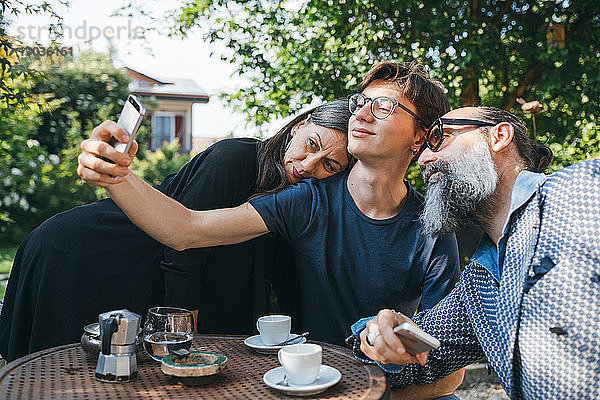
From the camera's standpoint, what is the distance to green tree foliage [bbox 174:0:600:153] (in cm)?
498

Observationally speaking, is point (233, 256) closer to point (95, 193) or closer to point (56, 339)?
point (56, 339)

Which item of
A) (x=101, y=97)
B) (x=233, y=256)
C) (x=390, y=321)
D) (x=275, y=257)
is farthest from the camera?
(x=101, y=97)

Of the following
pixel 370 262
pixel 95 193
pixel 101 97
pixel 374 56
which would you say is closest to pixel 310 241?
pixel 370 262

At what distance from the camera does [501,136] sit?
93.7 inches

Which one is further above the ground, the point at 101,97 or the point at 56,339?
the point at 101,97

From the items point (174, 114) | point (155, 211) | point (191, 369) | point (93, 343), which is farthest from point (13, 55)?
point (174, 114)

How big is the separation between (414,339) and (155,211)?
110cm

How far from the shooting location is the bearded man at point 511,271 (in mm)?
1686

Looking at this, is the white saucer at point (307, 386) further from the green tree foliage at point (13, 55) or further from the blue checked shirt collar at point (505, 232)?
the green tree foliage at point (13, 55)

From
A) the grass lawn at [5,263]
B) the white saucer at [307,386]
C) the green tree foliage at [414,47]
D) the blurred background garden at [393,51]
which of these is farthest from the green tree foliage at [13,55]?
the grass lawn at [5,263]

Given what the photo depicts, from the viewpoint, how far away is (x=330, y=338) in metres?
2.68

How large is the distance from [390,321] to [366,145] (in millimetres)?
951

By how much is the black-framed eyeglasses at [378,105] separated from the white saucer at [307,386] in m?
1.25

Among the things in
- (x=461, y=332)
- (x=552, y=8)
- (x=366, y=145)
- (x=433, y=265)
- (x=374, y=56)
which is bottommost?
(x=461, y=332)
